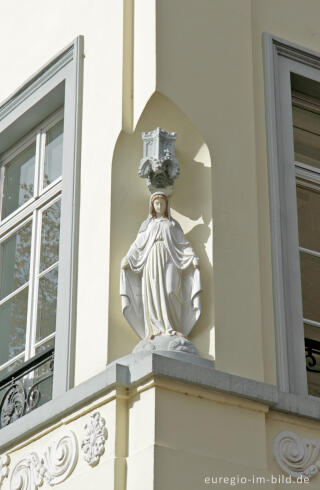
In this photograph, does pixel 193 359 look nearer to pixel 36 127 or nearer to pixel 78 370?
pixel 78 370

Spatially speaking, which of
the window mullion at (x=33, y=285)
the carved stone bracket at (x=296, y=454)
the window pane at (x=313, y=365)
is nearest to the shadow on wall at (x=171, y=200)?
the carved stone bracket at (x=296, y=454)

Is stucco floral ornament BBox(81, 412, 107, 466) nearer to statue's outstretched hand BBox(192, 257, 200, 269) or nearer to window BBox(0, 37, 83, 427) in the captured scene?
window BBox(0, 37, 83, 427)

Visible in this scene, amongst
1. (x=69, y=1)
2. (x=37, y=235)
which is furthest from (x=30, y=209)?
(x=69, y=1)

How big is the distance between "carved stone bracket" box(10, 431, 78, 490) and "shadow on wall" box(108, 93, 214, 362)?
0.57m

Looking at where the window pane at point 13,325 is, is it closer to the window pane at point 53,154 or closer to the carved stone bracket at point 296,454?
the window pane at point 53,154

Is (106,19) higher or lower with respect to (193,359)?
higher

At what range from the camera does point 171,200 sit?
310 inches

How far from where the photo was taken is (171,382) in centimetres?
709

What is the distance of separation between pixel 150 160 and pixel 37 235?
5.19 ft

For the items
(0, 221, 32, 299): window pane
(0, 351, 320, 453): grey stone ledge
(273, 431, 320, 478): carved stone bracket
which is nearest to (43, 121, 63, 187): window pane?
(0, 221, 32, 299): window pane

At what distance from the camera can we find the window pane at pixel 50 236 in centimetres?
881

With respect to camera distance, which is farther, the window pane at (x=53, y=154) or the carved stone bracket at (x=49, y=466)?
the window pane at (x=53, y=154)

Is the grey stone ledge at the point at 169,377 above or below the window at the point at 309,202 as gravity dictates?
below

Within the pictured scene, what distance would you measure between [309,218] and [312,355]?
0.99m
